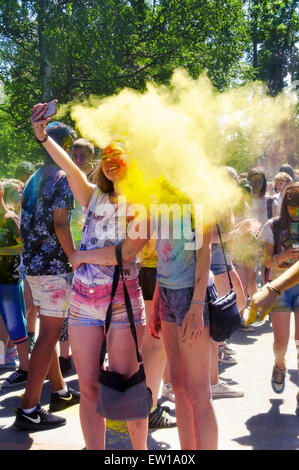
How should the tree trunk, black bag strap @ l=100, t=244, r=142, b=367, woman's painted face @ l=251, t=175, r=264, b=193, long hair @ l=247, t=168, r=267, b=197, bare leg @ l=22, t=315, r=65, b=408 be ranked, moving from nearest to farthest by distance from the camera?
black bag strap @ l=100, t=244, r=142, b=367 → bare leg @ l=22, t=315, r=65, b=408 → long hair @ l=247, t=168, r=267, b=197 → woman's painted face @ l=251, t=175, r=264, b=193 → the tree trunk

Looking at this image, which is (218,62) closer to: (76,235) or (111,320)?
(76,235)

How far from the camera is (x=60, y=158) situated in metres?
2.84

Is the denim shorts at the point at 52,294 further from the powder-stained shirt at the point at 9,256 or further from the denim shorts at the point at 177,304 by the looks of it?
the denim shorts at the point at 177,304

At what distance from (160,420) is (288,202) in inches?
79.0

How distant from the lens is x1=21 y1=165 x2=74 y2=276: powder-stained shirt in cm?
356

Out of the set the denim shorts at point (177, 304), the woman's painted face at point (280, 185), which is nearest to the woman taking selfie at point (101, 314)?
the denim shorts at point (177, 304)

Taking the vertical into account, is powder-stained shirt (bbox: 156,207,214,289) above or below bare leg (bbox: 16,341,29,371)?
above

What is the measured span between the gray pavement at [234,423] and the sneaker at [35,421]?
43 mm

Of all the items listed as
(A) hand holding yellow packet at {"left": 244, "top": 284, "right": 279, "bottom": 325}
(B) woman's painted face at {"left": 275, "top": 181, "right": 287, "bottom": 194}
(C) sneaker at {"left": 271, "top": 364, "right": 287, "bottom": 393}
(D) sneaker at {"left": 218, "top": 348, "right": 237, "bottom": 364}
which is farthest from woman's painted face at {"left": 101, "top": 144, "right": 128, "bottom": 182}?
(B) woman's painted face at {"left": 275, "top": 181, "right": 287, "bottom": 194}

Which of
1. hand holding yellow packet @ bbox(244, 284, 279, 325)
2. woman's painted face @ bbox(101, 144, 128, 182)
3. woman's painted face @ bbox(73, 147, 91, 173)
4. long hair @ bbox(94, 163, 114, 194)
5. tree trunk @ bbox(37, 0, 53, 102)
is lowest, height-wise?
hand holding yellow packet @ bbox(244, 284, 279, 325)

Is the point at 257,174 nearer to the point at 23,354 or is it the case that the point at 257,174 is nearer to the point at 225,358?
the point at 225,358

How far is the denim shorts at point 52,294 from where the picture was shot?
3.53 m

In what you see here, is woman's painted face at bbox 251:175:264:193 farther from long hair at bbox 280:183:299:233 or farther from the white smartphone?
the white smartphone

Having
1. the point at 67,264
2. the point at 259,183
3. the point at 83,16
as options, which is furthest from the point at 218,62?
the point at 67,264
